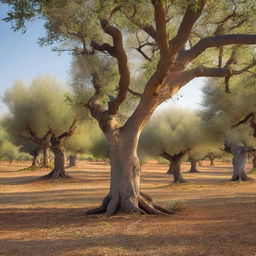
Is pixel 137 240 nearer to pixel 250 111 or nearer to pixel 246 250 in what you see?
pixel 246 250

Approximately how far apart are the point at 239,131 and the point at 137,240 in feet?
71.9

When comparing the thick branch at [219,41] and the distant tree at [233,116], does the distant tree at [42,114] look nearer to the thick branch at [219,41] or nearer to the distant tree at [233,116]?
the distant tree at [233,116]

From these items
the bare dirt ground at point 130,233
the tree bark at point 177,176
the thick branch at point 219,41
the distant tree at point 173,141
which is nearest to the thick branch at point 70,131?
the distant tree at point 173,141

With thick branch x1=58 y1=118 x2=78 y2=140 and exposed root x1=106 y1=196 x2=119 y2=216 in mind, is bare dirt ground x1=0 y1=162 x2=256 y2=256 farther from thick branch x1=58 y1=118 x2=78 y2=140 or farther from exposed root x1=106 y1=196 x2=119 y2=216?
thick branch x1=58 y1=118 x2=78 y2=140

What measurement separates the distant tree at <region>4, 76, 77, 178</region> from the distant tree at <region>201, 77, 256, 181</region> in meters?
10.6

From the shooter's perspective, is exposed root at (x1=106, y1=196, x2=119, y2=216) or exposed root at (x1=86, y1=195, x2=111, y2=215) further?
exposed root at (x1=86, y1=195, x2=111, y2=215)

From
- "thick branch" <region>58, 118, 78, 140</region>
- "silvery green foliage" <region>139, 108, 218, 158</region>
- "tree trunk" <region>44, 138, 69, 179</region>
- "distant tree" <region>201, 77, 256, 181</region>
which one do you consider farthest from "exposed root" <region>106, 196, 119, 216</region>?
"tree trunk" <region>44, 138, 69, 179</region>

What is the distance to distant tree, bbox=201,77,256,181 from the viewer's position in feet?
71.8

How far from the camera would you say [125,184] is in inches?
462

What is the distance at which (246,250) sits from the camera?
6.56m

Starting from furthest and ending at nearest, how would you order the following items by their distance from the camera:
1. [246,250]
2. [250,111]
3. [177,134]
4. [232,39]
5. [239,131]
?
[177,134]
[239,131]
[250,111]
[232,39]
[246,250]

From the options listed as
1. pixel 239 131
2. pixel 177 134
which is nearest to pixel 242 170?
pixel 239 131

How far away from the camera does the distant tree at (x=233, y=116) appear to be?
21875mm

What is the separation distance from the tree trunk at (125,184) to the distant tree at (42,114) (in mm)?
18968
